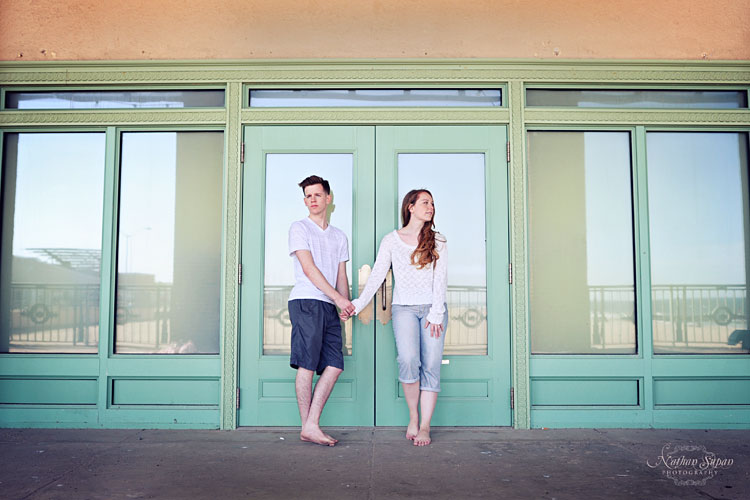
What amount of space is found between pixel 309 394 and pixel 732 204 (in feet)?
11.7

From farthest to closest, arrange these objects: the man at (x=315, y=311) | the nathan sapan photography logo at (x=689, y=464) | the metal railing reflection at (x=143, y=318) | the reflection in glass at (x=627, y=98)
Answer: the reflection in glass at (x=627, y=98)
the metal railing reflection at (x=143, y=318)
the man at (x=315, y=311)
the nathan sapan photography logo at (x=689, y=464)

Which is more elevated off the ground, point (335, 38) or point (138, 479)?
point (335, 38)

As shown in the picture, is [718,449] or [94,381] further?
[94,381]

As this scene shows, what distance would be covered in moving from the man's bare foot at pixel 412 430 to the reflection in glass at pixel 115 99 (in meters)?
2.78

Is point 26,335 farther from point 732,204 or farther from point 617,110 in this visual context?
point 732,204

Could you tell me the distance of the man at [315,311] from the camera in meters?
3.74

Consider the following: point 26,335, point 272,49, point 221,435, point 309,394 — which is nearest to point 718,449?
point 309,394

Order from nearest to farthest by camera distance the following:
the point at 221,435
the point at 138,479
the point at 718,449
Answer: the point at 138,479
the point at 718,449
the point at 221,435

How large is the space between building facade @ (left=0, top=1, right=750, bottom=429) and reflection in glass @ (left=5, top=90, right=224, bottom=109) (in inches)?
0.7

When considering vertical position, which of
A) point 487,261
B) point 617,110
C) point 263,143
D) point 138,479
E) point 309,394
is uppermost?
point 617,110

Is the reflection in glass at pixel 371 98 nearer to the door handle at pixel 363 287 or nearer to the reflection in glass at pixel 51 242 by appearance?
the door handle at pixel 363 287

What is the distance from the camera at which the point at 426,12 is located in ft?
14.0

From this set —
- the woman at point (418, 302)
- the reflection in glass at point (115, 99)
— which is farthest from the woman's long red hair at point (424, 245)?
the reflection in glass at point (115, 99)

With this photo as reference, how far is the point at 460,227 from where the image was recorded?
4246 millimetres
